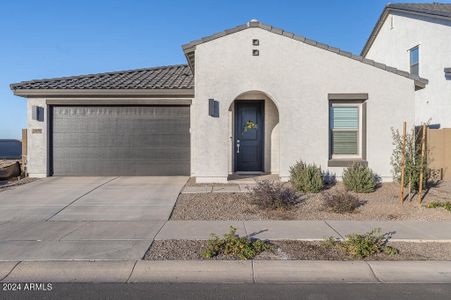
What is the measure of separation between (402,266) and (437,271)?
443mm

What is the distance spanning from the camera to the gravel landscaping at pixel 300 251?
207 inches

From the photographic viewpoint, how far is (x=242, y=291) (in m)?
4.30

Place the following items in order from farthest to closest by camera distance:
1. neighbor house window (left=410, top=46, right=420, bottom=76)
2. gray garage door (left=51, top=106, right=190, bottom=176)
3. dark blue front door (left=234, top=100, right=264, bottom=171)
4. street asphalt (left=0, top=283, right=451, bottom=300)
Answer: neighbor house window (left=410, top=46, right=420, bottom=76)
gray garage door (left=51, top=106, right=190, bottom=176)
dark blue front door (left=234, top=100, right=264, bottom=171)
street asphalt (left=0, top=283, right=451, bottom=300)

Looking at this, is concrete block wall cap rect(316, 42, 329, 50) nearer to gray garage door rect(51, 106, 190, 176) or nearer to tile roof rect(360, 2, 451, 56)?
gray garage door rect(51, 106, 190, 176)

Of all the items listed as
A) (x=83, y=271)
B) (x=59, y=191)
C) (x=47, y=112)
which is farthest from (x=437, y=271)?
(x=47, y=112)

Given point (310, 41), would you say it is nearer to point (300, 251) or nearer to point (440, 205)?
point (440, 205)

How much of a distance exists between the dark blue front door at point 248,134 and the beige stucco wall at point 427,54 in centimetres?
651

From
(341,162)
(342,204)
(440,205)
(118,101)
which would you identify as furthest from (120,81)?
(440,205)

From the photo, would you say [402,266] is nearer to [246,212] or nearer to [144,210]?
[246,212]

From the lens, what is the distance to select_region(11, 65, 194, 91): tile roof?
41.0 feet

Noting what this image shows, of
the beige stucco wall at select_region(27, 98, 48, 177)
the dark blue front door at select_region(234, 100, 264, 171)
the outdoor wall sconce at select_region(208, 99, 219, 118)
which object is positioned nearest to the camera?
the outdoor wall sconce at select_region(208, 99, 219, 118)

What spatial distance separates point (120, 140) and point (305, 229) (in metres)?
8.51

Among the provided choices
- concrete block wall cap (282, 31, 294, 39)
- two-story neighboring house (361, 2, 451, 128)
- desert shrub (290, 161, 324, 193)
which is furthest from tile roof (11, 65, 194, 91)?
two-story neighboring house (361, 2, 451, 128)

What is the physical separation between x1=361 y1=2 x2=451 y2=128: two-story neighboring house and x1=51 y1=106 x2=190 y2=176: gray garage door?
9.68m
